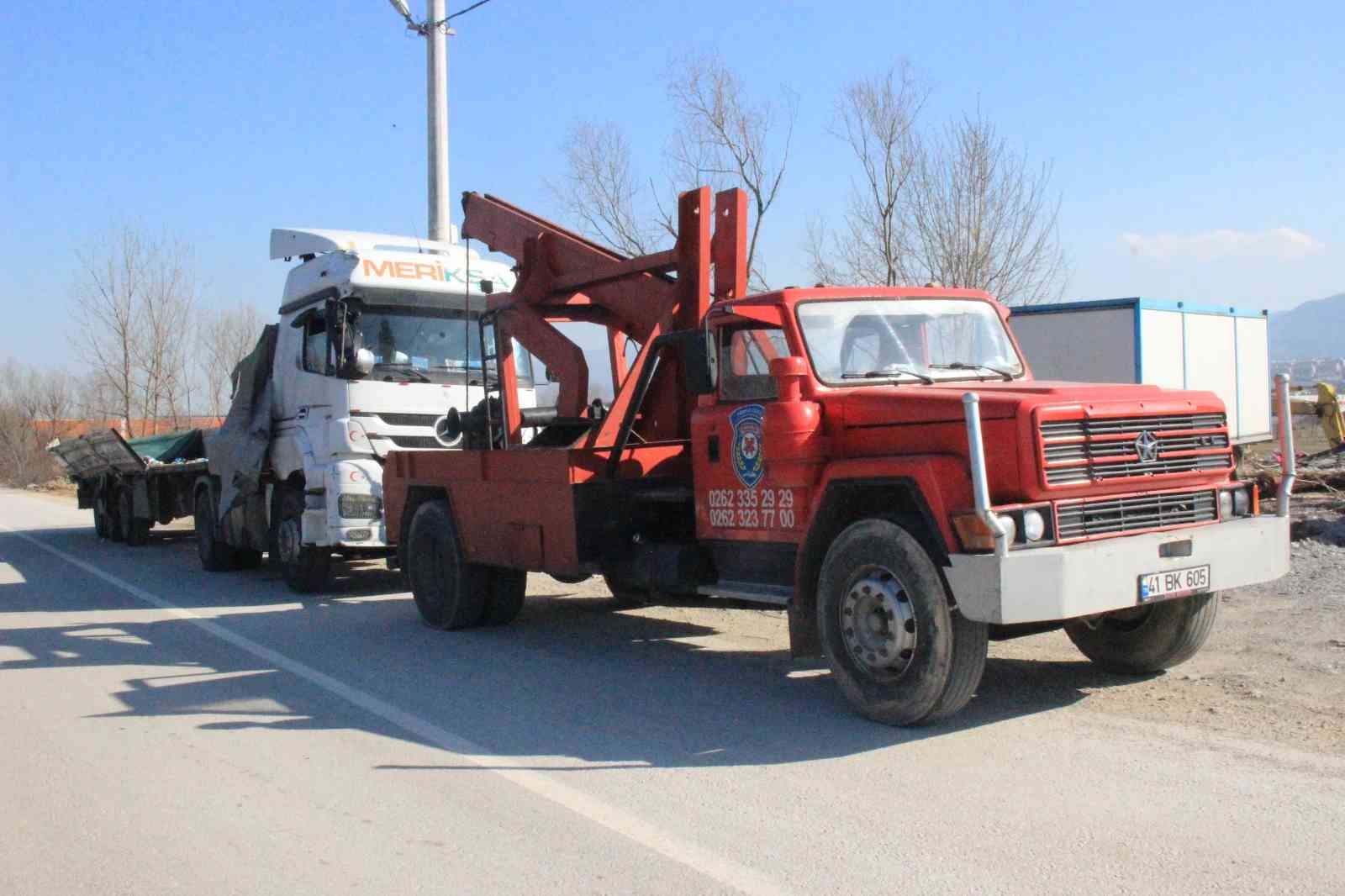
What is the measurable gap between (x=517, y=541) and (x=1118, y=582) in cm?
486

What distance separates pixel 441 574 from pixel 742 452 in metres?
3.97

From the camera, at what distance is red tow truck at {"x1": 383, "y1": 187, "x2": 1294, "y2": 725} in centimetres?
611

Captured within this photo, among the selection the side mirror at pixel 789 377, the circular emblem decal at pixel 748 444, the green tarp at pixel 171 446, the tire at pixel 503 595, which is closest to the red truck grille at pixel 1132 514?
the side mirror at pixel 789 377

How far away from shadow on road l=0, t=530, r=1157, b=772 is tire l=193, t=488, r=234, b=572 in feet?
10.7

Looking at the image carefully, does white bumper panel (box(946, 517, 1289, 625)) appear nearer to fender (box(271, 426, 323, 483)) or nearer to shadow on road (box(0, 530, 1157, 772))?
shadow on road (box(0, 530, 1157, 772))

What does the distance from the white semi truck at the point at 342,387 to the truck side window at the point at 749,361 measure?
12.0 ft

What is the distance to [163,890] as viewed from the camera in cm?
458

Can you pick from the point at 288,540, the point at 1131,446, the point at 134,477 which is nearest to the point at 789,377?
the point at 1131,446

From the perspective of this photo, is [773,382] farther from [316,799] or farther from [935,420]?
[316,799]

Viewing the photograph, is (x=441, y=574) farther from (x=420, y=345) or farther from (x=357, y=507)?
(x=420, y=345)

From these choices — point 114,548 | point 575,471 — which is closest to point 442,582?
point 575,471

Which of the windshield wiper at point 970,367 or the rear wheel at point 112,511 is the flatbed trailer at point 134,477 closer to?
the rear wheel at point 112,511

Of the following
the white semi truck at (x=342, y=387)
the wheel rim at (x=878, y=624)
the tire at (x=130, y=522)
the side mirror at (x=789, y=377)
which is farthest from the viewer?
the tire at (x=130, y=522)

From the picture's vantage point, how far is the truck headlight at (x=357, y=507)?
40.2 feet
